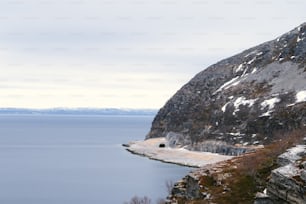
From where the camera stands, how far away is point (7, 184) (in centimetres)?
13050

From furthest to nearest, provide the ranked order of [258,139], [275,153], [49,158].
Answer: [49,158] → [258,139] → [275,153]

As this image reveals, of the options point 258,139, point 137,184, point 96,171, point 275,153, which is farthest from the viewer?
point 258,139

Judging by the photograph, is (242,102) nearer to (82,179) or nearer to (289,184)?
(82,179)

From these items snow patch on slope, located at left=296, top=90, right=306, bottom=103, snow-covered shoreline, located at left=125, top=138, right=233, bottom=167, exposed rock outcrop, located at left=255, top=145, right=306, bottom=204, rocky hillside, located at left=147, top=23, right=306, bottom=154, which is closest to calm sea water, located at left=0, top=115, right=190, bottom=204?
snow-covered shoreline, located at left=125, top=138, right=233, bottom=167

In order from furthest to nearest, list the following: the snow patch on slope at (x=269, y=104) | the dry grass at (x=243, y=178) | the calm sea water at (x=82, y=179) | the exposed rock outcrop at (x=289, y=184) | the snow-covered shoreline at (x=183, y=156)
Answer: the snow patch on slope at (x=269, y=104), the snow-covered shoreline at (x=183, y=156), the calm sea water at (x=82, y=179), the dry grass at (x=243, y=178), the exposed rock outcrop at (x=289, y=184)

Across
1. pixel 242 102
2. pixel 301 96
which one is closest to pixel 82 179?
pixel 242 102

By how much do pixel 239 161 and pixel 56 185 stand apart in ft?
261

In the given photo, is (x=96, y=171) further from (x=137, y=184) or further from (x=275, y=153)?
(x=275, y=153)

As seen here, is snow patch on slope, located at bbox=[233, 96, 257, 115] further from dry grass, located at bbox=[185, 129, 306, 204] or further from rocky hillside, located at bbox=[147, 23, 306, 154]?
dry grass, located at bbox=[185, 129, 306, 204]

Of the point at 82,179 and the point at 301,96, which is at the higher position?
the point at 301,96

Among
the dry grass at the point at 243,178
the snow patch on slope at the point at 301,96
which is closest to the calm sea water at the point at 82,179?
the snow patch on slope at the point at 301,96

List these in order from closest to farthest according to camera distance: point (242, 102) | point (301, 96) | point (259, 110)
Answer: point (301, 96) → point (259, 110) → point (242, 102)

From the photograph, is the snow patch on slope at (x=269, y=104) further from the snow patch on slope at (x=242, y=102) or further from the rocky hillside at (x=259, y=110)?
the snow patch on slope at (x=242, y=102)

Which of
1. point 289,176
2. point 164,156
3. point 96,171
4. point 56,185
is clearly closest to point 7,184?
point 56,185
